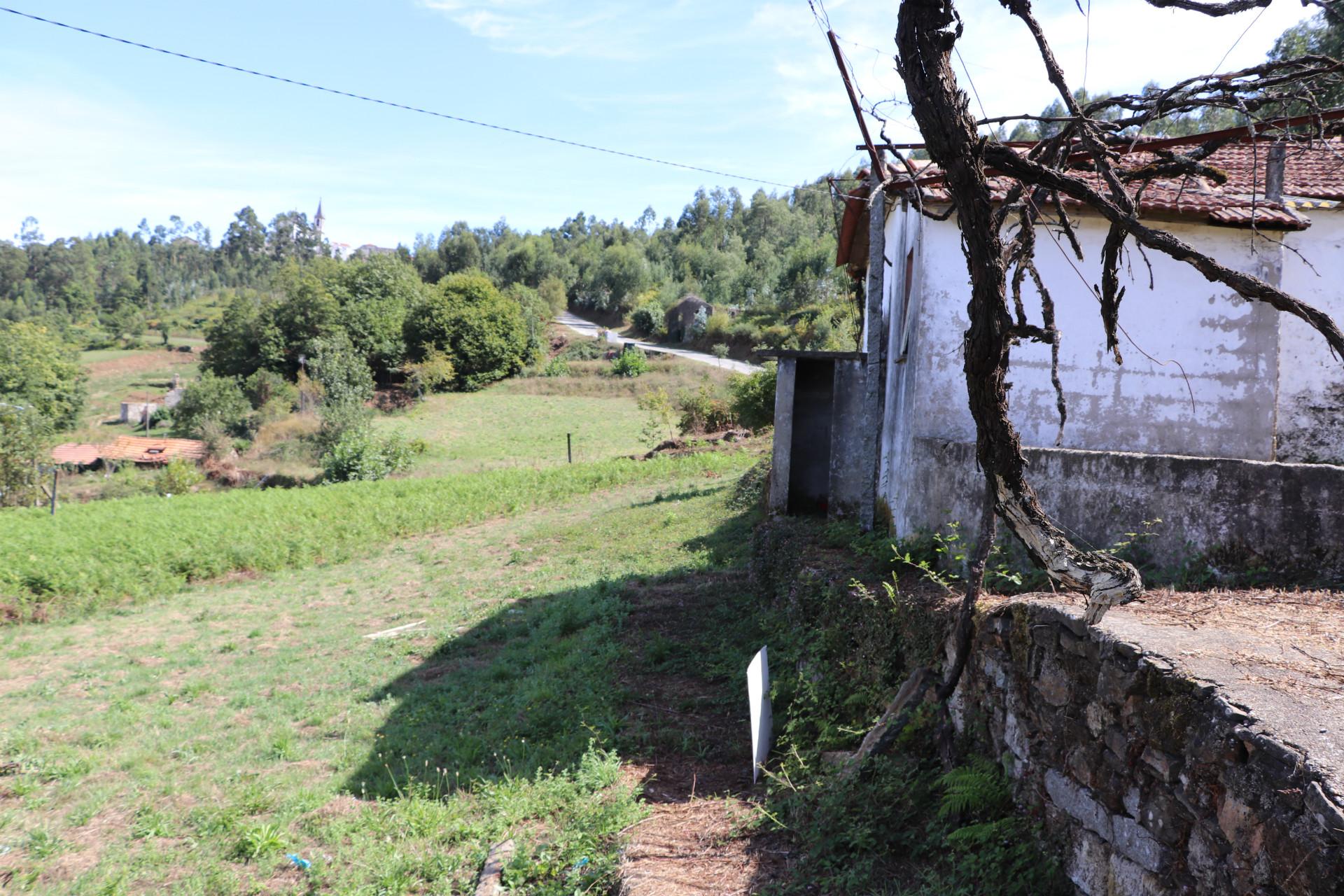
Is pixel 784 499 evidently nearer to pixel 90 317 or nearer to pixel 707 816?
pixel 707 816

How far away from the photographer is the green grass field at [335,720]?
6168mm

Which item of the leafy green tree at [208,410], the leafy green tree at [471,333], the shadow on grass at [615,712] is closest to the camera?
the shadow on grass at [615,712]

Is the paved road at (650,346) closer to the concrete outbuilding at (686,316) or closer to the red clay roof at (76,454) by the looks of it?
the concrete outbuilding at (686,316)

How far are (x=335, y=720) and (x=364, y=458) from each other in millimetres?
21196

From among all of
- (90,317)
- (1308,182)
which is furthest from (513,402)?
(90,317)

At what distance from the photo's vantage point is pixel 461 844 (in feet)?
20.2

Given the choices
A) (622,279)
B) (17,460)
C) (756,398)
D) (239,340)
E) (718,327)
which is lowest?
(17,460)

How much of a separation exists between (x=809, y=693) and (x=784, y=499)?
5.71m

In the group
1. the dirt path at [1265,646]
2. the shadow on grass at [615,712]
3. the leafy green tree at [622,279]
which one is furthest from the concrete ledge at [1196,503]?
the leafy green tree at [622,279]

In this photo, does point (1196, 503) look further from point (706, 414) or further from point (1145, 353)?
point (706, 414)

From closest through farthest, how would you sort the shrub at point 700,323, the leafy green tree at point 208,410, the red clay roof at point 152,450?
1. the red clay roof at point 152,450
2. the leafy green tree at point 208,410
3. the shrub at point 700,323

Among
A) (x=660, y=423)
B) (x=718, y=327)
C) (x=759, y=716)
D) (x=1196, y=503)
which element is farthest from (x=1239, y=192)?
(x=718, y=327)

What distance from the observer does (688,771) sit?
6.79 metres

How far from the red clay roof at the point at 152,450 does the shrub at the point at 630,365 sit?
21.9 meters
